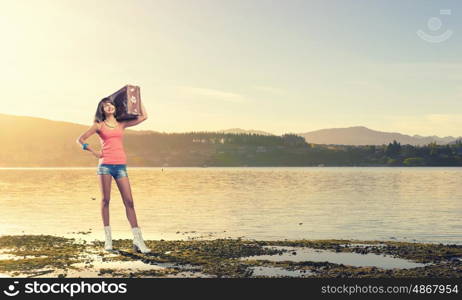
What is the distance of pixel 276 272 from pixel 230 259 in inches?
130

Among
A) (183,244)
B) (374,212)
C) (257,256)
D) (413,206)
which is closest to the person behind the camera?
(257,256)

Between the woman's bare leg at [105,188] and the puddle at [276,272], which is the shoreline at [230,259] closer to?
the puddle at [276,272]

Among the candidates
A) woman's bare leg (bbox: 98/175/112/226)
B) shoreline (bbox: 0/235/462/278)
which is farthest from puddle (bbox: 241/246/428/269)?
woman's bare leg (bbox: 98/175/112/226)

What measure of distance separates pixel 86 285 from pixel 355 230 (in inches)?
987

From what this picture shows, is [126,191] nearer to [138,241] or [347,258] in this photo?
[138,241]

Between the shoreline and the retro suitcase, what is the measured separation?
231 inches

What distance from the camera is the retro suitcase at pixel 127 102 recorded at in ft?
76.9

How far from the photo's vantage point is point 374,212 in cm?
5484

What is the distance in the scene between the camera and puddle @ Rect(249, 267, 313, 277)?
69.2 feet

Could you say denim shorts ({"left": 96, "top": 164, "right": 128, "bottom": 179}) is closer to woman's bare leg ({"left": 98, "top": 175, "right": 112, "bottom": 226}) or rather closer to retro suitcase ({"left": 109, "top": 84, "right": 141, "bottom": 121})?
woman's bare leg ({"left": 98, "top": 175, "right": 112, "bottom": 226})

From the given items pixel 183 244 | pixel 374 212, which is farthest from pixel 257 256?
pixel 374 212

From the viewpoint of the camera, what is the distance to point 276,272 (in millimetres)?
21656

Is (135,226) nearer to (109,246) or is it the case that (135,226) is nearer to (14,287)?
(109,246)

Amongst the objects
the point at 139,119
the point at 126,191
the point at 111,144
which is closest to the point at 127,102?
the point at 139,119
